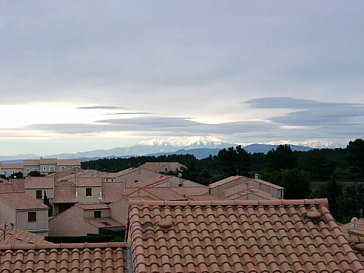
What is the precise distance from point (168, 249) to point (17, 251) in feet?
7.98

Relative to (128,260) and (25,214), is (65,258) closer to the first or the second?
(128,260)

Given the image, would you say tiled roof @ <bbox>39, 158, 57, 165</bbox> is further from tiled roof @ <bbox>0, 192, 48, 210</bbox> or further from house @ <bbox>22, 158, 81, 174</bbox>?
tiled roof @ <bbox>0, 192, 48, 210</bbox>

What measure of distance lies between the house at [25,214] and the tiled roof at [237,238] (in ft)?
94.4

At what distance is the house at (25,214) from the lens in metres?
34.8

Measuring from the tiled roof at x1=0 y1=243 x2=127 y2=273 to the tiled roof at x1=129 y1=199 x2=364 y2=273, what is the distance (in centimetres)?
62

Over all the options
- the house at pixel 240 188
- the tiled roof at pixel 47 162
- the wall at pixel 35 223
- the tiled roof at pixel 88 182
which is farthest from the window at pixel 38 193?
the tiled roof at pixel 47 162

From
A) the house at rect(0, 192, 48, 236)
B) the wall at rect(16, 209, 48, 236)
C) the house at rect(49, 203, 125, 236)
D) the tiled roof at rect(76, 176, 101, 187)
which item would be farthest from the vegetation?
the house at rect(0, 192, 48, 236)

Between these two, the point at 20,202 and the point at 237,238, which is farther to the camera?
the point at 20,202

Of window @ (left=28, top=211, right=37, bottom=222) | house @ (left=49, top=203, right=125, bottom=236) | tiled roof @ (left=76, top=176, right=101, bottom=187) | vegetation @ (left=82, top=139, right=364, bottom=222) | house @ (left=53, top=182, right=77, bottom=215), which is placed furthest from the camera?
tiled roof @ (left=76, top=176, right=101, bottom=187)

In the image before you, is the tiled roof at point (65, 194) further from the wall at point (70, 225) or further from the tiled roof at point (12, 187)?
the wall at point (70, 225)

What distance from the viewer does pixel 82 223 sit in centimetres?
3772

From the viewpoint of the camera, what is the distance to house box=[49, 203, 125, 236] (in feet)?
121

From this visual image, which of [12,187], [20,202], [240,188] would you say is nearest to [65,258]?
[20,202]

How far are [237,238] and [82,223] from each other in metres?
31.7
